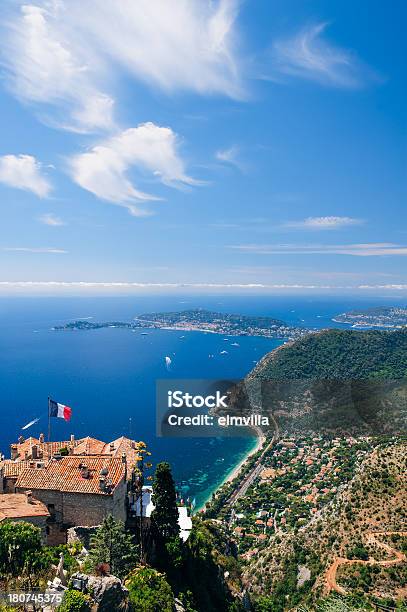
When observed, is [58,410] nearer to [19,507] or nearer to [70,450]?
[70,450]

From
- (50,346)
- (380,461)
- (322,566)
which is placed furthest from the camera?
(50,346)

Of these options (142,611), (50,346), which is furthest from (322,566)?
(50,346)

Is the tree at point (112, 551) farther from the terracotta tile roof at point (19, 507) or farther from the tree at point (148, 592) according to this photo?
the terracotta tile roof at point (19, 507)

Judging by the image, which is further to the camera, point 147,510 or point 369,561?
point 369,561

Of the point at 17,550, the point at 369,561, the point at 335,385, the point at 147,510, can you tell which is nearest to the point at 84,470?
the point at 147,510

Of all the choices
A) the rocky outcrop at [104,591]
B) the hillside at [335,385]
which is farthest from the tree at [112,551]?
the hillside at [335,385]

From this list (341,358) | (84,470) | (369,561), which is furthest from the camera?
(341,358)

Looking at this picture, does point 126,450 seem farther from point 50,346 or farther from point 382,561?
point 50,346

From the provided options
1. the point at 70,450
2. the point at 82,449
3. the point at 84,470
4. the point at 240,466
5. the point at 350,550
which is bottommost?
the point at 240,466
